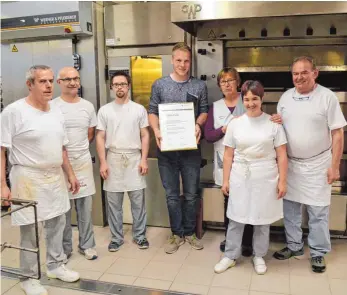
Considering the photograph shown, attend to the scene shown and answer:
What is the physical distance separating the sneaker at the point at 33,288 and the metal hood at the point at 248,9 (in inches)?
76.4

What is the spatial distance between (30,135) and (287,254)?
1919 mm

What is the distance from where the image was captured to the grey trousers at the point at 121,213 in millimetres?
2916

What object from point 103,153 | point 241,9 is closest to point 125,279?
point 103,153

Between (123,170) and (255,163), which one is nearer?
(255,163)

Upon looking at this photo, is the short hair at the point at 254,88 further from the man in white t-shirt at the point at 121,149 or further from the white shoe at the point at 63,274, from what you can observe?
the white shoe at the point at 63,274

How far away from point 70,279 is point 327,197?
5.74 ft

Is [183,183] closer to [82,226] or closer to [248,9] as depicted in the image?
[82,226]

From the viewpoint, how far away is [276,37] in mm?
3016

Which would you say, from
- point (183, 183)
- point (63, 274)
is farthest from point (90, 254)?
point (183, 183)

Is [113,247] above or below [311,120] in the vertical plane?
below

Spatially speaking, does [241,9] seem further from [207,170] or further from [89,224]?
[89,224]

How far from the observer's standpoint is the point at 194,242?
9.71 ft

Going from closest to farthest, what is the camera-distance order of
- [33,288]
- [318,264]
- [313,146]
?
[33,288] < [313,146] < [318,264]

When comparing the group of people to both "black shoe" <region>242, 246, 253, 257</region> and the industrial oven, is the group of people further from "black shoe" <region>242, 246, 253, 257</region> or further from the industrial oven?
the industrial oven
